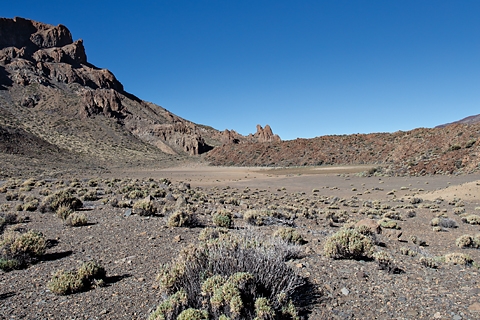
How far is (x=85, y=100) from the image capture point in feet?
291

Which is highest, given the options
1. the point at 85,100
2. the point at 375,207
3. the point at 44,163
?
the point at 85,100

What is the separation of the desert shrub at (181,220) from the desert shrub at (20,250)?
127 inches

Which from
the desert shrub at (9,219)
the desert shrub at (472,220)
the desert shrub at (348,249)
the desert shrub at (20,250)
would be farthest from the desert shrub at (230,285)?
the desert shrub at (472,220)

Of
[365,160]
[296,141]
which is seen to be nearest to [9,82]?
[296,141]

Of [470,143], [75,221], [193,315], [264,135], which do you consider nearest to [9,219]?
[75,221]

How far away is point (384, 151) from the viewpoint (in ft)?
187

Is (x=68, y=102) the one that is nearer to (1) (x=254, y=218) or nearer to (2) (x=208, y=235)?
(1) (x=254, y=218)

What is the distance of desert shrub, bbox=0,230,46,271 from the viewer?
616 cm

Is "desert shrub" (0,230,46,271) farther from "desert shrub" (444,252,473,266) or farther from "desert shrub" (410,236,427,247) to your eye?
"desert shrub" (410,236,427,247)

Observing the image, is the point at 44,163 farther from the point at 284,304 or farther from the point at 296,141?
the point at 284,304

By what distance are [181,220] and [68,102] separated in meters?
92.2

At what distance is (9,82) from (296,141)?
247 feet

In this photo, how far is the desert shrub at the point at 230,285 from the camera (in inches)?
149

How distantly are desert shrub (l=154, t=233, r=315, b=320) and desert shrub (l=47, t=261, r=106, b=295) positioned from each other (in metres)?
1.38
